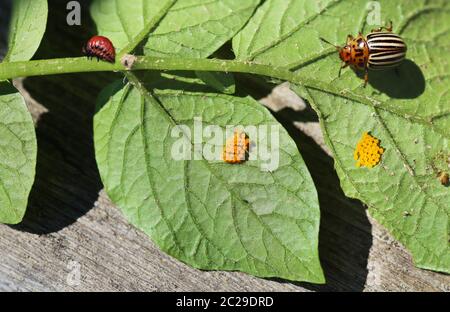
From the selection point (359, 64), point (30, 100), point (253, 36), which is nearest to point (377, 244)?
point (359, 64)

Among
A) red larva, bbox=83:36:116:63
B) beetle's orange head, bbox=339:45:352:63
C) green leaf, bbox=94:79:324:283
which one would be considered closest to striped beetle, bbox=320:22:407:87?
beetle's orange head, bbox=339:45:352:63

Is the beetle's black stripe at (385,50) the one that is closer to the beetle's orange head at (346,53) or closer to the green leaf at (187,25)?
the beetle's orange head at (346,53)

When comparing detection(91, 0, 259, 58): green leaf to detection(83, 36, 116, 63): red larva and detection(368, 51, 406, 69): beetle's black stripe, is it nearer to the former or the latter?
detection(83, 36, 116, 63): red larva

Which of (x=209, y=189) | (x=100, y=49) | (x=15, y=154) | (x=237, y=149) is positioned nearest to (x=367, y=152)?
(x=237, y=149)

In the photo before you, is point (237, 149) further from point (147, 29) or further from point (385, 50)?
point (385, 50)

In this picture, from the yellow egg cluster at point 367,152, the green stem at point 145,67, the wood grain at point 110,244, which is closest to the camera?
the green stem at point 145,67

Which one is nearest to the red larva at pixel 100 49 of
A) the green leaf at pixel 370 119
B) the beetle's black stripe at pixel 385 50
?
A: the green leaf at pixel 370 119
